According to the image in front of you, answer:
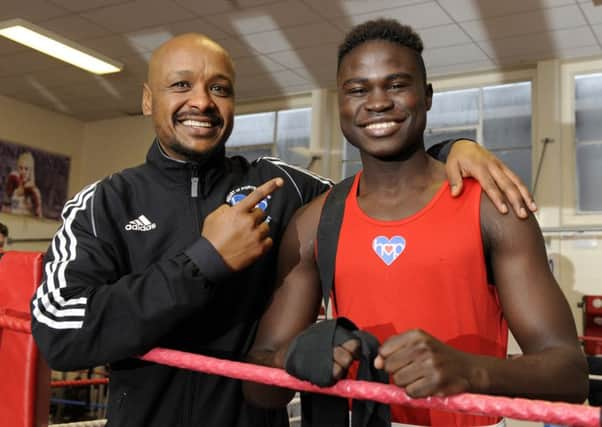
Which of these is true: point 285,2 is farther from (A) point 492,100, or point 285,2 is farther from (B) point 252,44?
(A) point 492,100

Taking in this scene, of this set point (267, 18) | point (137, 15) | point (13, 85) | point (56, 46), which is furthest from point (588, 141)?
point (13, 85)

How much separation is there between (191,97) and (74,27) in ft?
15.9

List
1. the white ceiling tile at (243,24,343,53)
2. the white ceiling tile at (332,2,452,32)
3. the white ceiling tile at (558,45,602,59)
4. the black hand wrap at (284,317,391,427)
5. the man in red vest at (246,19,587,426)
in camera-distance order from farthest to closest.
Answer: the white ceiling tile at (558,45,602,59) < the white ceiling tile at (243,24,343,53) < the white ceiling tile at (332,2,452,32) < the man in red vest at (246,19,587,426) < the black hand wrap at (284,317,391,427)

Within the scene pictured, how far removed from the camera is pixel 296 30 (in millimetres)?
5859

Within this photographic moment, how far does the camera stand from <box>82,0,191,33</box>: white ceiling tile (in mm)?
5418

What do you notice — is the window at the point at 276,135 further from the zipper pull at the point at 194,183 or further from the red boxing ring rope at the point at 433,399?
the red boxing ring rope at the point at 433,399

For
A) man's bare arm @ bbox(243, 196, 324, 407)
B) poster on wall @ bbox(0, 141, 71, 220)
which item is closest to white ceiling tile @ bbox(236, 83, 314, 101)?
poster on wall @ bbox(0, 141, 71, 220)

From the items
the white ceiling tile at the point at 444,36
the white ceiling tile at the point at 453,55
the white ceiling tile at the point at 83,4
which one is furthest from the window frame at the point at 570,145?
the white ceiling tile at the point at 83,4

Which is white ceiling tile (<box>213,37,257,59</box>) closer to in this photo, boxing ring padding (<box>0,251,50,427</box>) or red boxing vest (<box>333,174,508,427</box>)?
boxing ring padding (<box>0,251,50,427</box>)

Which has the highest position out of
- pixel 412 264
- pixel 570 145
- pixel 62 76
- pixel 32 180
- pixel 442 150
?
pixel 62 76

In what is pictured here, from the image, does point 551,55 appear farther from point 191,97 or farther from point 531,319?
point 531,319

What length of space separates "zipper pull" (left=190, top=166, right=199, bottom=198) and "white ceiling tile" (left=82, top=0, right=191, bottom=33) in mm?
4147

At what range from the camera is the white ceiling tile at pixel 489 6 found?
512 cm

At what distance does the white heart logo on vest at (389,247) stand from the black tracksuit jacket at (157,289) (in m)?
0.30
